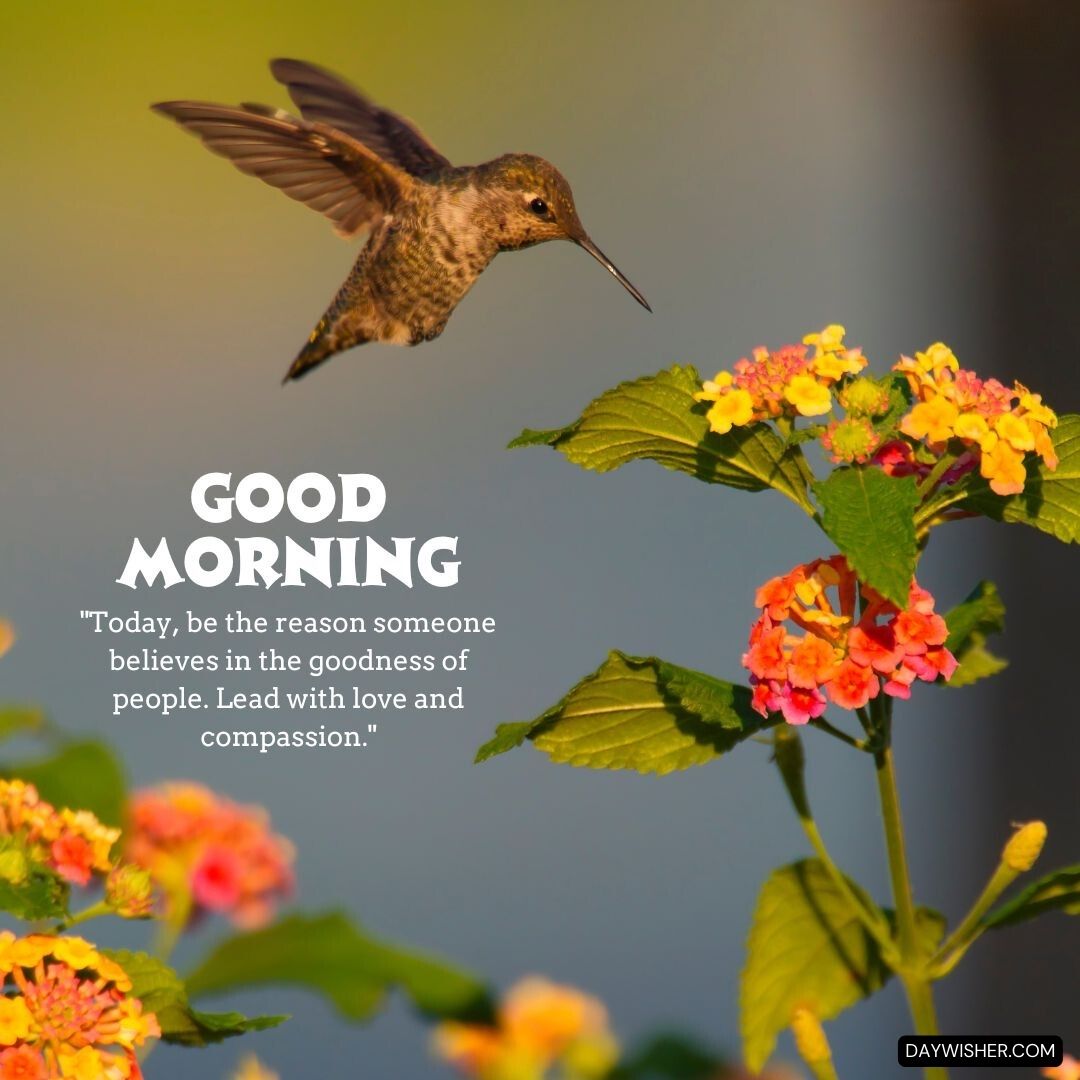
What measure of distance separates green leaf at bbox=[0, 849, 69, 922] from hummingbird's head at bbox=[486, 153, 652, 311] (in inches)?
23.3

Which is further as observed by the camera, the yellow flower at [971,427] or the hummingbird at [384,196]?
the hummingbird at [384,196]

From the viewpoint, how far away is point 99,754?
2.77ft

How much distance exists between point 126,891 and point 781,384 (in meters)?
0.38

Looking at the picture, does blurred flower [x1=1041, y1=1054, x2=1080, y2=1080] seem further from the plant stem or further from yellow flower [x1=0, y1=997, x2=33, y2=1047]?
yellow flower [x1=0, y1=997, x2=33, y2=1047]

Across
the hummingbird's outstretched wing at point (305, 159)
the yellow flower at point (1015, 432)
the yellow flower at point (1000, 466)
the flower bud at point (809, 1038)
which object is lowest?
the flower bud at point (809, 1038)

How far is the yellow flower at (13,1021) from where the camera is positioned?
1.71 feet

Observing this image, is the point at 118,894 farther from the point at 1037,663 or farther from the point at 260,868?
the point at 1037,663

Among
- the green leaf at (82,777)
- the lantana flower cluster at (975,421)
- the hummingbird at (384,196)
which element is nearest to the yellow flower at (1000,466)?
the lantana flower cluster at (975,421)

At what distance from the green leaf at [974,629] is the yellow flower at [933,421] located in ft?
0.35

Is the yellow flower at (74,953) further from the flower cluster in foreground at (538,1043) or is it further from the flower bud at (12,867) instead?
the flower cluster in foreground at (538,1043)

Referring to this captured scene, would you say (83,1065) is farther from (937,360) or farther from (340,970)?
(937,360)

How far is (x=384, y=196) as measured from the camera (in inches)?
43.7

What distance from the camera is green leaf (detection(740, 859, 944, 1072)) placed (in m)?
0.63

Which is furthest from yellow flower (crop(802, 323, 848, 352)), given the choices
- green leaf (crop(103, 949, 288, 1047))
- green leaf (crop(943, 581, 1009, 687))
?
green leaf (crop(103, 949, 288, 1047))
